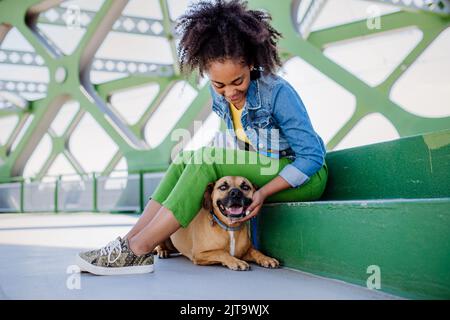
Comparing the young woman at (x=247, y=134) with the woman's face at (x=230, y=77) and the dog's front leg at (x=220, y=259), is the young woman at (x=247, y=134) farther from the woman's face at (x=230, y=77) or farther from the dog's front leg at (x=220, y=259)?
the dog's front leg at (x=220, y=259)

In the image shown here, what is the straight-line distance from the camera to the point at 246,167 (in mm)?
2443

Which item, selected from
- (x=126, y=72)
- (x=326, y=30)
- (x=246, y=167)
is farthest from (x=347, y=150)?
(x=126, y=72)

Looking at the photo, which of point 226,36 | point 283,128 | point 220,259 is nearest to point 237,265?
point 220,259

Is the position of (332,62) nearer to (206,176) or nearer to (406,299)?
(206,176)

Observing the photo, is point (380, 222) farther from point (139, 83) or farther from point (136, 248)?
point (139, 83)

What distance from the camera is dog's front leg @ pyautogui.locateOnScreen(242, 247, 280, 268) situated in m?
2.42

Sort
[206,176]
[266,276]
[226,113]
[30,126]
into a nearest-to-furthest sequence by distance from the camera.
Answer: [266,276] → [206,176] → [226,113] → [30,126]

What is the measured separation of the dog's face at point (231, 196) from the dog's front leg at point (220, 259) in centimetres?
18

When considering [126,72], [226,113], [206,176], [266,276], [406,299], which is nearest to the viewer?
[406,299]

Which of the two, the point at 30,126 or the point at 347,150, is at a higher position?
the point at 30,126

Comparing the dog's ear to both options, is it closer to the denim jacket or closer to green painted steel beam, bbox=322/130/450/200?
the denim jacket

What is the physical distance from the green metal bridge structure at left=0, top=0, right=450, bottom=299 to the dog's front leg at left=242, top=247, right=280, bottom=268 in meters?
0.06

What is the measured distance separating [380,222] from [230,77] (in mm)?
971

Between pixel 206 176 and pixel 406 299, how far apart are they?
3.61 ft
